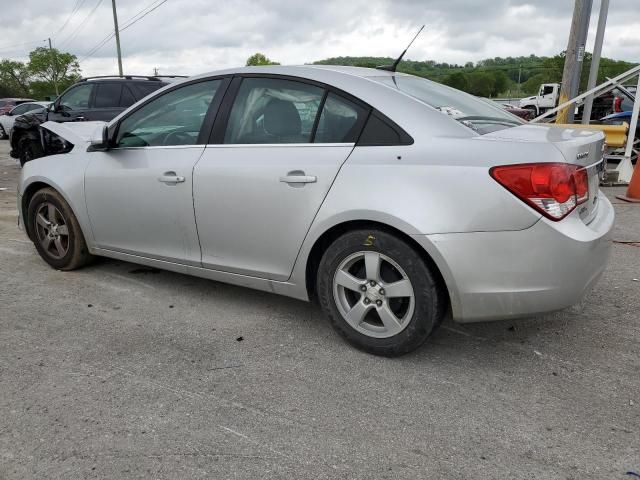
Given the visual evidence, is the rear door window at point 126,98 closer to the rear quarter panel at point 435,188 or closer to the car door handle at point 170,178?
the car door handle at point 170,178

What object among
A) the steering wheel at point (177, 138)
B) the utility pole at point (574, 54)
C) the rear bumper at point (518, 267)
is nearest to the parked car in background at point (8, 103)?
the utility pole at point (574, 54)

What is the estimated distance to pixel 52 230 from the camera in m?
4.59

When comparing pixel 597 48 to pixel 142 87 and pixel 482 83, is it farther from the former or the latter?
pixel 482 83

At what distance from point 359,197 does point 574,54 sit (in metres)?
8.56

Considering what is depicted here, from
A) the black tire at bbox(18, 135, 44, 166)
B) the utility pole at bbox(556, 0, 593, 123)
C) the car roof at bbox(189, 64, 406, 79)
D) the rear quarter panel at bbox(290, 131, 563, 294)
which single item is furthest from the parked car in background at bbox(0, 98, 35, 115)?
the rear quarter panel at bbox(290, 131, 563, 294)

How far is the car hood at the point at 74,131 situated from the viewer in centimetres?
444

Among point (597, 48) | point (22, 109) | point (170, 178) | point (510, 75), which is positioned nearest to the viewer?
point (170, 178)

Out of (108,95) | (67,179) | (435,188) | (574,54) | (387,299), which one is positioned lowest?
(387,299)

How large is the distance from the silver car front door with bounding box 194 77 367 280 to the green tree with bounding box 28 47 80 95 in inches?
3344

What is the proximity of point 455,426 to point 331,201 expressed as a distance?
129cm

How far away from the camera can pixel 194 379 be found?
294 centimetres

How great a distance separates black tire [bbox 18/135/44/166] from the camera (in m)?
10.9

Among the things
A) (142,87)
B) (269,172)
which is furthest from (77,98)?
(269,172)

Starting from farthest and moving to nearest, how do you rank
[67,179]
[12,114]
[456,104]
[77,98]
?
[12,114] → [77,98] → [67,179] → [456,104]
